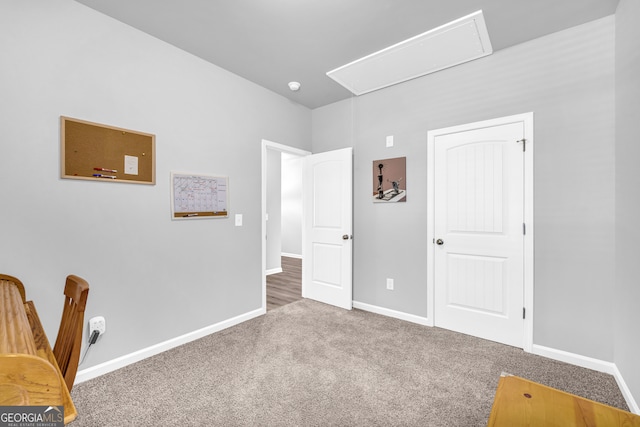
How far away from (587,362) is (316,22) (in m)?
3.43

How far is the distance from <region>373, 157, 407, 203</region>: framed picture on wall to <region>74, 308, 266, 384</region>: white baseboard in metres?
2.01

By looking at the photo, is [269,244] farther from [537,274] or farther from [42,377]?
[42,377]

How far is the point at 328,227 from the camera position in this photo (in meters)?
3.79

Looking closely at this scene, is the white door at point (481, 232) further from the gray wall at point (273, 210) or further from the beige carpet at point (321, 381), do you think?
the gray wall at point (273, 210)

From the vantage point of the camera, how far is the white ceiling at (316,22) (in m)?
2.08

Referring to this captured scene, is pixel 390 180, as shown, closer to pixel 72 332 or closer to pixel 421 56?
pixel 421 56

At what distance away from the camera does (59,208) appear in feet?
6.49

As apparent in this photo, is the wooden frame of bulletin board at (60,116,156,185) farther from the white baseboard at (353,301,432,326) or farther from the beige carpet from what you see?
the white baseboard at (353,301,432,326)

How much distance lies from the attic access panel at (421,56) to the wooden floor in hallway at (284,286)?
285 centimetres

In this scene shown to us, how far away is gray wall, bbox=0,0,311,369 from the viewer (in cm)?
184

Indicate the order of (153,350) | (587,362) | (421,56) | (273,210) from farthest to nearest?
(273,210) → (421,56) → (153,350) → (587,362)

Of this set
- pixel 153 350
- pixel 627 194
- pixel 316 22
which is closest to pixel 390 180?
pixel 316 22

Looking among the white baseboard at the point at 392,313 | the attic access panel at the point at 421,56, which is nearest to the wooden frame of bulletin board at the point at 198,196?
the attic access panel at the point at 421,56

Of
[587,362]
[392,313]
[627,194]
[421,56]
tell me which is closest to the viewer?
[627,194]
